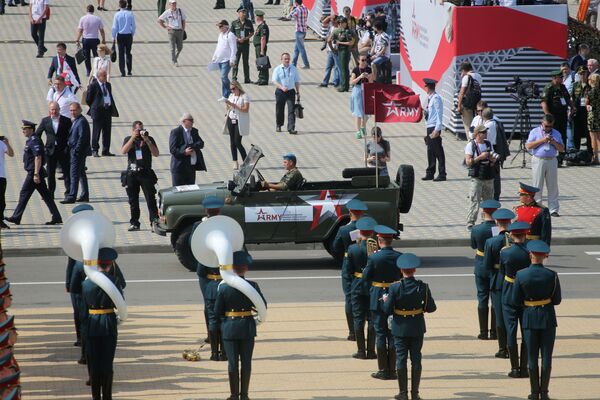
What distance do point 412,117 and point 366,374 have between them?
8436 millimetres

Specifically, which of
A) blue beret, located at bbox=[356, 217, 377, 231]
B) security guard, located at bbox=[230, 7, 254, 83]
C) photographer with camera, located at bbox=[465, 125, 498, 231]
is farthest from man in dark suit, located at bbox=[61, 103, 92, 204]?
security guard, located at bbox=[230, 7, 254, 83]

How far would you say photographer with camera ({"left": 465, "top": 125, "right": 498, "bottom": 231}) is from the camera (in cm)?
2281

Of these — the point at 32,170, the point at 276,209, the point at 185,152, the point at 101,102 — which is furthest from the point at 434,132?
the point at 32,170

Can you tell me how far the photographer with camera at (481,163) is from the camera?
74.8ft

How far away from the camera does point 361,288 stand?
16.0 meters

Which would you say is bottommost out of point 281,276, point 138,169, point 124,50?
point 281,276

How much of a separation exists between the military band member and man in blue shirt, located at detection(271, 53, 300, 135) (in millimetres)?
14308

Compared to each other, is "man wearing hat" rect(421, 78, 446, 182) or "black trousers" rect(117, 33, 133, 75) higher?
"black trousers" rect(117, 33, 133, 75)

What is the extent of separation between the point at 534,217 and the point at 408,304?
3.72 m

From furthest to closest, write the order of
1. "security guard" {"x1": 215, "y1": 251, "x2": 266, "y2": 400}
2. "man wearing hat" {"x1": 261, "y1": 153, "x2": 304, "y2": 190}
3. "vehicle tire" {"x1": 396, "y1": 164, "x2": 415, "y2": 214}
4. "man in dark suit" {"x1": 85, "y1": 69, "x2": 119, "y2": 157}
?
"man in dark suit" {"x1": 85, "y1": 69, "x2": 119, "y2": 157} → "vehicle tire" {"x1": 396, "y1": 164, "x2": 415, "y2": 214} → "man wearing hat" {"x1": 261, "y1": 153, "x2": 304, "y2": 190} → "security guard" {"x1": 215, "y1": 251, "x2": 266, "y2": 400}

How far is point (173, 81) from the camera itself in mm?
36094

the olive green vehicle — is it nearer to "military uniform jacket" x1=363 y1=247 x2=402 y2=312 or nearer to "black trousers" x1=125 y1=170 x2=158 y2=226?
"black trousers" x1=125 y1=170 x2=158 y2=226

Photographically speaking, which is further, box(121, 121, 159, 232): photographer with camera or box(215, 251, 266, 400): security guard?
box(121, 121, 159, 232): photographer with camera

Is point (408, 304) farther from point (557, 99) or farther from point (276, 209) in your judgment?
point (557, 99)
